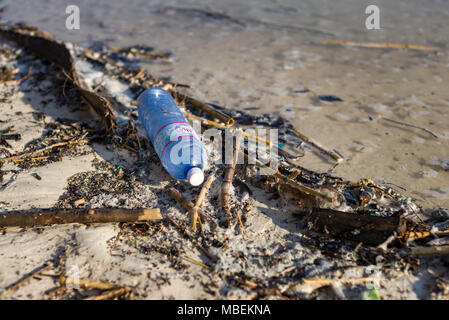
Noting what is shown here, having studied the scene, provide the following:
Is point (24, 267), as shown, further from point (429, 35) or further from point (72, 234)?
point (429, 35)

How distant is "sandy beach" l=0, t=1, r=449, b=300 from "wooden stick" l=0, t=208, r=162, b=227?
50 millimetres

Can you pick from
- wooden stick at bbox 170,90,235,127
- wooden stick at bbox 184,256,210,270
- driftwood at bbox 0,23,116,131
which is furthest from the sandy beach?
wooden stick at bbox 170,90,235,127

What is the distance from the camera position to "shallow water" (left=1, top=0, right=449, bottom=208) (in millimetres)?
3643

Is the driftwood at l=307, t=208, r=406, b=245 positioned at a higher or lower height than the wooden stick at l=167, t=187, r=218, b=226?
lower

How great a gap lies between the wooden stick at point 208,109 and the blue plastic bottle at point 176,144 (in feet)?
2.18

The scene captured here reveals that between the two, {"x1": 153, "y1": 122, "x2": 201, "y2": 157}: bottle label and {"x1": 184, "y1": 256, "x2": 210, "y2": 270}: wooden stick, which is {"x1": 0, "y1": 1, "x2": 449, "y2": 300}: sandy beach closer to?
{"x1": 184, "y1": 256, "x2": 210, "y2": 270}: wooden stick

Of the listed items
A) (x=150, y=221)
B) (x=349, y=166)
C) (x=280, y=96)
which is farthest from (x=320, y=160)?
(x=150, y=221)

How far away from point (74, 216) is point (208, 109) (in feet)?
6.98

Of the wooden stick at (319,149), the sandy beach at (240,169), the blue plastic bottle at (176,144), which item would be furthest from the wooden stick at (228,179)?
the wooden stick at (319,149)

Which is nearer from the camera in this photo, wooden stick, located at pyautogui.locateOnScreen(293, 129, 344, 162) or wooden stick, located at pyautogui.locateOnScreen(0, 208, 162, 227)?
wooden stick, located at pyautogui.locateOnScreen(0, 208, 162, 227)

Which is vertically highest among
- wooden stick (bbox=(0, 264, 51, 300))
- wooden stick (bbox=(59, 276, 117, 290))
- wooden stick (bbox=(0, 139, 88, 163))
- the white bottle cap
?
wooden stick (bbox=(0, 139, 88, 163))

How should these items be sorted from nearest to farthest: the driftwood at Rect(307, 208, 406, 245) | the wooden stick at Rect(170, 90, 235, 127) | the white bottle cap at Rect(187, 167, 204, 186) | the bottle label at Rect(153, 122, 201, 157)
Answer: the driftwood at Rect(307, 208, 406, 245) < the white bottle cap at Rect(187, 167, 204, 186) < the bottle label at Rect(153, 122, 201, 157) < the wooden stick at Rect(170, 90, 235, 127)

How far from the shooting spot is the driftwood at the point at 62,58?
354 centimetres
